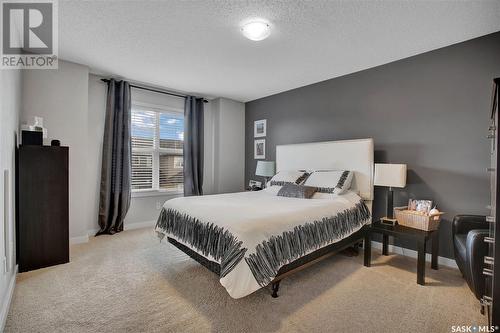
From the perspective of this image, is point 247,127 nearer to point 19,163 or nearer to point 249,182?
point 249,182

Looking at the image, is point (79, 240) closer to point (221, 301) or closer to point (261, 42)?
point (221, 301)

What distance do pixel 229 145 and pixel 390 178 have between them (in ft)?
10.8

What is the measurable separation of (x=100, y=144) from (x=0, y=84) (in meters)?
2.27

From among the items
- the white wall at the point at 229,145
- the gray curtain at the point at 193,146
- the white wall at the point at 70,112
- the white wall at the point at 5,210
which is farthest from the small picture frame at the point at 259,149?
the white wall at the point at 5,210

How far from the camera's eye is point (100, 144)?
12.8 feet

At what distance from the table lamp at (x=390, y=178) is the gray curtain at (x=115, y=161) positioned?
3812mm

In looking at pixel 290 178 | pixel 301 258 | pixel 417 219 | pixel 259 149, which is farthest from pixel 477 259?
pixel 259 149

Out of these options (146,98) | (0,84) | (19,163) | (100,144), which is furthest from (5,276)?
(146,98)

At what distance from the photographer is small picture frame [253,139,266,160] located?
510cm

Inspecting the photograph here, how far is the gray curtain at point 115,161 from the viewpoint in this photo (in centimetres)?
385

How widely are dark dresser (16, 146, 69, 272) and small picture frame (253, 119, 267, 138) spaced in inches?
134

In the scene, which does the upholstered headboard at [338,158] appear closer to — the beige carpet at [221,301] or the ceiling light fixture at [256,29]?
the beige carpet at [221,301]

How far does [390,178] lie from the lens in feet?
9.34

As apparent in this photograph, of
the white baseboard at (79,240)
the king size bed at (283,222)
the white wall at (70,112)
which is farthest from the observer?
the white baseboard at (79,240)
